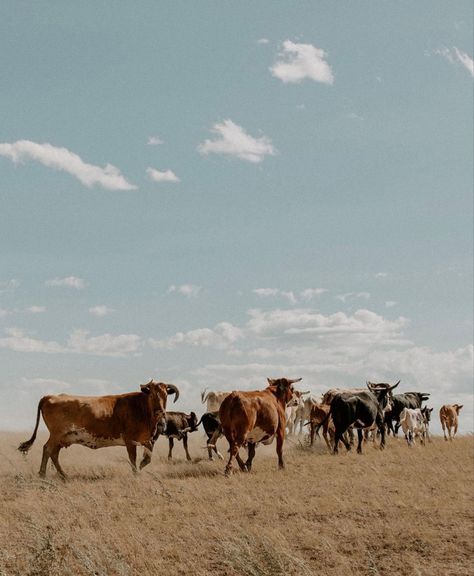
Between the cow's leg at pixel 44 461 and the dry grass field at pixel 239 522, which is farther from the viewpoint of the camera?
the cow's leg at pixel 44 461

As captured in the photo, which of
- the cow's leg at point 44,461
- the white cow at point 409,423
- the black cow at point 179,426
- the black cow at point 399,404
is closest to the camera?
the cow's leg at point 44,461

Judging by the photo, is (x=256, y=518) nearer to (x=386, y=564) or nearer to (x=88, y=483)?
(x=386, y=564)

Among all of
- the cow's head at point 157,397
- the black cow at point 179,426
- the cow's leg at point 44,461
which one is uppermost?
the cow's head at point 157,397

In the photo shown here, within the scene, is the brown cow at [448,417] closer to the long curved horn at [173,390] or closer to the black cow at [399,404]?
the black cow at [399,404]

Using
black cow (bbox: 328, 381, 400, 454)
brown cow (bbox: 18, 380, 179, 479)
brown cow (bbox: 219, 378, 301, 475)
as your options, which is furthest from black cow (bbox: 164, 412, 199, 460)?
black cow (bbox: 328, 381, 400, 454)

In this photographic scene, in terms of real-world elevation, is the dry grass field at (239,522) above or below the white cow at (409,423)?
below

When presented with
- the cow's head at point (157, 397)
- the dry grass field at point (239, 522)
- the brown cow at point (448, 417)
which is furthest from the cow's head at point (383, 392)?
the cow's head at point (157, 397)

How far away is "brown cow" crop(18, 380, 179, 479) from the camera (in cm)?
1695

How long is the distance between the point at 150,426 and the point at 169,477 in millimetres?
1381

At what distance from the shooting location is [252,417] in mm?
17453

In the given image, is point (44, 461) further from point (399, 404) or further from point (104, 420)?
point (399, 404)

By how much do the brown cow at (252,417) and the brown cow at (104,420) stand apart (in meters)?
1.69

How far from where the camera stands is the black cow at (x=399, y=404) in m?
29.7

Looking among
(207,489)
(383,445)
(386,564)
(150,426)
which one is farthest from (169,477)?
(383,445)
